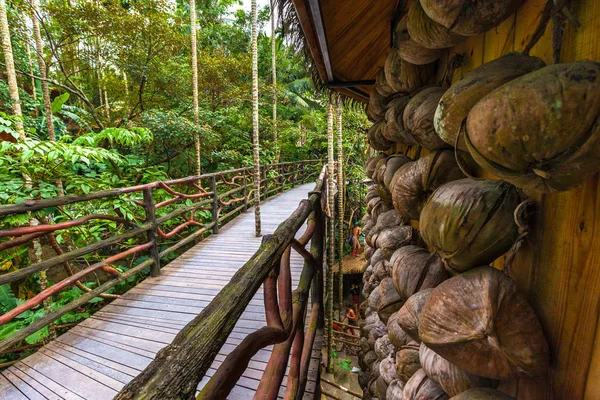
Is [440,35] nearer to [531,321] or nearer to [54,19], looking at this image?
[531,321]

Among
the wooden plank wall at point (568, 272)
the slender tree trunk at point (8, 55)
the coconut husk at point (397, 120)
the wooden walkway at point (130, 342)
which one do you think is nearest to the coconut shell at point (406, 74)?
the coconut husk at point (397, 120)

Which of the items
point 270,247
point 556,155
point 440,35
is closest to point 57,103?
point 270,247

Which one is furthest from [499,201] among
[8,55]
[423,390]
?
[8,55]

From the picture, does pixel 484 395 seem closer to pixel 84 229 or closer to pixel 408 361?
pixel 408 361

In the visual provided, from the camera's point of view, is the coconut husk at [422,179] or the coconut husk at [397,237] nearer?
the coconut husk at [422,179]

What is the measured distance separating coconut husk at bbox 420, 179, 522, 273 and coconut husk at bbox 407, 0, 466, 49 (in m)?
0.36

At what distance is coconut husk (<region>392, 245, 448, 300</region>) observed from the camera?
0.74m

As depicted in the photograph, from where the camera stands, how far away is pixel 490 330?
15.9 inches

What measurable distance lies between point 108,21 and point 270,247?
6.62 m

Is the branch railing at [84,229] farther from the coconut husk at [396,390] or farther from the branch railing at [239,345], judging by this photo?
the coconut husk at [396,390]

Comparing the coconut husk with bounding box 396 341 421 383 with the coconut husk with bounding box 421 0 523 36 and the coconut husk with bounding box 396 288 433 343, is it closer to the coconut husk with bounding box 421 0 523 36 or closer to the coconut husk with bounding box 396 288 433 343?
the coconut husk with bounding box 396 288 433 343

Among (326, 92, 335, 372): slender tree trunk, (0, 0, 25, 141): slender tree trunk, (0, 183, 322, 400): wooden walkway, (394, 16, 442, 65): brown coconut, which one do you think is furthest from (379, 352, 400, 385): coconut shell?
(0, 0, 25, 141): slender tree trunk

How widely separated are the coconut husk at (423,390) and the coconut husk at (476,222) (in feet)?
0.96

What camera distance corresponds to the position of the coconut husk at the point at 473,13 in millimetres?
501
